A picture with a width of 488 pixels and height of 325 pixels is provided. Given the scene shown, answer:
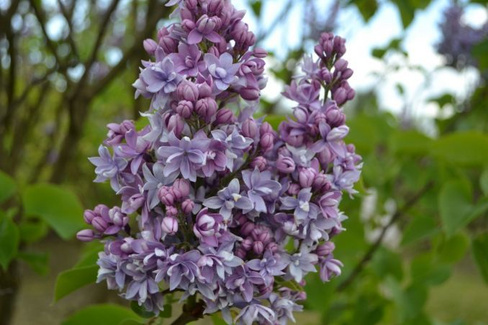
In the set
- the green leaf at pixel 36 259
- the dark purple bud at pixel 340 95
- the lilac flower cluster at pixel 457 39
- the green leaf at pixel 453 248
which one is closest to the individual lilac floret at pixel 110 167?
the dark purple bud at pixel 340 95

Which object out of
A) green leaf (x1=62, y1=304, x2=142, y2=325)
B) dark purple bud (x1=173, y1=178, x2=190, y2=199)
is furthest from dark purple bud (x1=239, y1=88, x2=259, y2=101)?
green leaf (x1=62, y1=304, x2=142, y2=325)

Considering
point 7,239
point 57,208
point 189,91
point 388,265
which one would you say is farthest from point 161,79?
point 388,265

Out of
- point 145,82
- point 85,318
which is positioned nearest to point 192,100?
point 145,82

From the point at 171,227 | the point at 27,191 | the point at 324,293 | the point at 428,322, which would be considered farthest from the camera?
the point at 428,322

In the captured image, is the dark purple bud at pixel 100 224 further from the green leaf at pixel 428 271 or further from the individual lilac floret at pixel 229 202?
the green leaf at pixel 428 271

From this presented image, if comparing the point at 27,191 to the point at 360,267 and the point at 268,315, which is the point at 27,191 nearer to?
the point at 268,315
